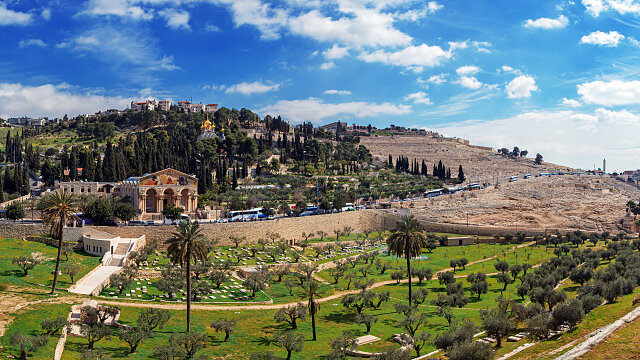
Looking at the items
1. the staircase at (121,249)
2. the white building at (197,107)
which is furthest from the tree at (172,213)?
the white building at (197,107)

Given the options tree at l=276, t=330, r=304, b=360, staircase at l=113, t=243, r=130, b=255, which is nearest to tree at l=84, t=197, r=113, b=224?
staircase at l=113, t=243, r=130, b=255

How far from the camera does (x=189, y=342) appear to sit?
23.7 m

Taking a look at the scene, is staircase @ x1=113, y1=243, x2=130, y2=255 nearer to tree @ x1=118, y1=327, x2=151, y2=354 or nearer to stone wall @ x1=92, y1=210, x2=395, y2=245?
stone wall @ x1=92, y1=210, x2=395, y2=245

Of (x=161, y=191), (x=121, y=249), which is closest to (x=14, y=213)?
(x=121, y=249)

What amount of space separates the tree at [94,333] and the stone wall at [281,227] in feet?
62.1

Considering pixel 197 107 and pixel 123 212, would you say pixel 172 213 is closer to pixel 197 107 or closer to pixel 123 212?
pixel 123 212

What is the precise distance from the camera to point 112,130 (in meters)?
108

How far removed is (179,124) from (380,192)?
5875cm

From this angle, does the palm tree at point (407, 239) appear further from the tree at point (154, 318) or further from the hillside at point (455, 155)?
the hillside at point (455, 155)

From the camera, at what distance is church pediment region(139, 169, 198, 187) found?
192 feet

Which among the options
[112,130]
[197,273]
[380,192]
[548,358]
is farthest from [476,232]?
[112,130]

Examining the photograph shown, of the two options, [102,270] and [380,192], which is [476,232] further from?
[102,270]

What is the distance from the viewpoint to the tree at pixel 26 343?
19188 millimetres

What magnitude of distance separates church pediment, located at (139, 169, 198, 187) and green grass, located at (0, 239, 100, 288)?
19938mm
